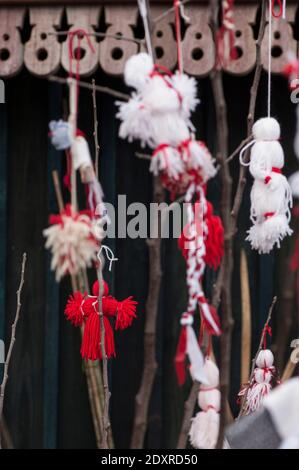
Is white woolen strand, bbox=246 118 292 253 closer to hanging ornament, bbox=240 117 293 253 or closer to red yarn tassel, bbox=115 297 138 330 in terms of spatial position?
hanging ornament, bbox=240 117 293 253

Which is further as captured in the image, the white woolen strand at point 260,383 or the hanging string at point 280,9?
the hanging string at point 280,9

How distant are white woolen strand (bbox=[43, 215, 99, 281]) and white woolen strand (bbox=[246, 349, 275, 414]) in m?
0.78

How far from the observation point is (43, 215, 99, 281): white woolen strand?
3.44 feet

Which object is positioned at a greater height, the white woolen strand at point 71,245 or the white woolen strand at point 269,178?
the white woolen strand at point 269,178

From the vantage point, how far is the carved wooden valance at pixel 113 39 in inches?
88.6

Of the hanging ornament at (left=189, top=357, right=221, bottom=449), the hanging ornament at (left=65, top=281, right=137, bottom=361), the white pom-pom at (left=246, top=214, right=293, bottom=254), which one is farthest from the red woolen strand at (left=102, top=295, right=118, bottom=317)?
the white pom-pom at (left=246, top=214, right=293, bottom=254)

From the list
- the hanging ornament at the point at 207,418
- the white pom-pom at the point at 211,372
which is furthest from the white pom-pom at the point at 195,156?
the hanging ornament at the point at 207,418

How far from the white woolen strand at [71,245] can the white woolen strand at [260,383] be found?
2.56 ft

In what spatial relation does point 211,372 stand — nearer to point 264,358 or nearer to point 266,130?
point 264,358

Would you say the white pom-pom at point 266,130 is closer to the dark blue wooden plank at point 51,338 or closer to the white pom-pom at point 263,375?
the white pom-pom at point 263,375

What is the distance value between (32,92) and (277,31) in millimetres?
784

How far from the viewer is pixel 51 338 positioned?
2492mm

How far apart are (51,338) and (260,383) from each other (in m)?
0.93
